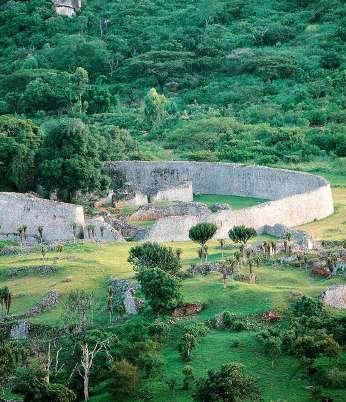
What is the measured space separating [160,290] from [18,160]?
24.0m

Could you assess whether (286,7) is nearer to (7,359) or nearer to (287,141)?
(287,141)

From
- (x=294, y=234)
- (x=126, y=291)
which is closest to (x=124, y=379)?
(x=126, y=291)

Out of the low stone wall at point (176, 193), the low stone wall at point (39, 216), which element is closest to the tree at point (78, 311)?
the low stone wall at point (39, 216)

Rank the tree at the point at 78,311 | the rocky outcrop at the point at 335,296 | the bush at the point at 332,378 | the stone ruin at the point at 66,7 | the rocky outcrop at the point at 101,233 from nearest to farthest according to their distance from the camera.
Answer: the bush at the point at 332,378 → the rocky outcrop at the point at 335,296 → the tree at the point at 78,311 → the rocky outcrop at the point at 101,233 → the stone ruin at the point at 66,7

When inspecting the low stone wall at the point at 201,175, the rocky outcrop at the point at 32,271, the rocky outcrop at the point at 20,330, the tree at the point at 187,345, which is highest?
the low stone wall at the point at 201,175

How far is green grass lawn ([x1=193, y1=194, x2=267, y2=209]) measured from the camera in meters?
61.6

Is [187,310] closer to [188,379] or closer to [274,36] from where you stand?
[188,379]

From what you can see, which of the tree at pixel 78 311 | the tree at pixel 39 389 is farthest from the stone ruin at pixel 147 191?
the tree at pixel 39 389

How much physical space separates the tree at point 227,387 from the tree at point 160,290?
18.8 feet

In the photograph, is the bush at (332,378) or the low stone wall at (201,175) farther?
the low stone wall at (201,175)

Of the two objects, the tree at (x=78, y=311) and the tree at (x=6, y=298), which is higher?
the tree at (x=6, y=298)

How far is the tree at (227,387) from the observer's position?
98.3ft

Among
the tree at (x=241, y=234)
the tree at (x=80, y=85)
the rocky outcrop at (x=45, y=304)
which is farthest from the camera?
the tree at (x=80, y=85)

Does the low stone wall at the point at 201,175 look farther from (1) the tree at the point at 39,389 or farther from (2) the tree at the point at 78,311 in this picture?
(1) the tree at the point at 39,389
